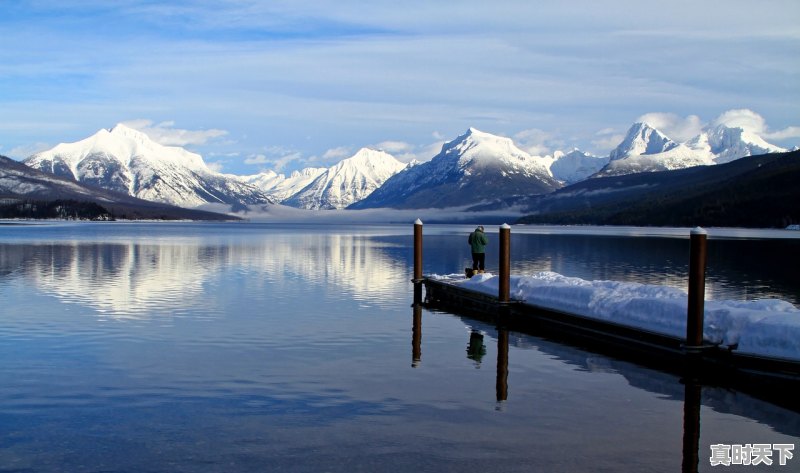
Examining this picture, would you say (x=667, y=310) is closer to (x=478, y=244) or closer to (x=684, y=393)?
Result: (x=684, y=393)

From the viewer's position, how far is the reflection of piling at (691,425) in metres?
15.0

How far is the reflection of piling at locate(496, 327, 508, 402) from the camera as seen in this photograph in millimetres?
20062

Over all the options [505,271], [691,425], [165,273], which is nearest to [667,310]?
[691,425]

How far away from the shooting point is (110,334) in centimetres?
2808

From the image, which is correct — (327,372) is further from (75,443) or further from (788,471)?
(788,471)

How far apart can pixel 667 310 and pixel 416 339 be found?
8.65 m

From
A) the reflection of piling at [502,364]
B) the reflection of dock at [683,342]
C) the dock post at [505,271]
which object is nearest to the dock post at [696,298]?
the reflection of dock at [683,342]

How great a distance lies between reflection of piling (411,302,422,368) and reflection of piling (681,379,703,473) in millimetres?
7550

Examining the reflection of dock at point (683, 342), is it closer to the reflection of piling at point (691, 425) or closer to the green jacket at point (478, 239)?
the reflection of piling at point (691, 425)

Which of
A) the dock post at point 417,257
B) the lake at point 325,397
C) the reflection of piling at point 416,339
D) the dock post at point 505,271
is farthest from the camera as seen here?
the dock post at point 417,257

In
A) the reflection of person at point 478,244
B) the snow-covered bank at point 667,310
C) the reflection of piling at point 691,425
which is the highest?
the reflection of person at point 478,244

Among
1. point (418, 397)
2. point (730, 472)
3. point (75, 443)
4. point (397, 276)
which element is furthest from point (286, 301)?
point (730, 472)

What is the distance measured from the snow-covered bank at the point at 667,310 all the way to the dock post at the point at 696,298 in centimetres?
63

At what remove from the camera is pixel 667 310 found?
25.0m
